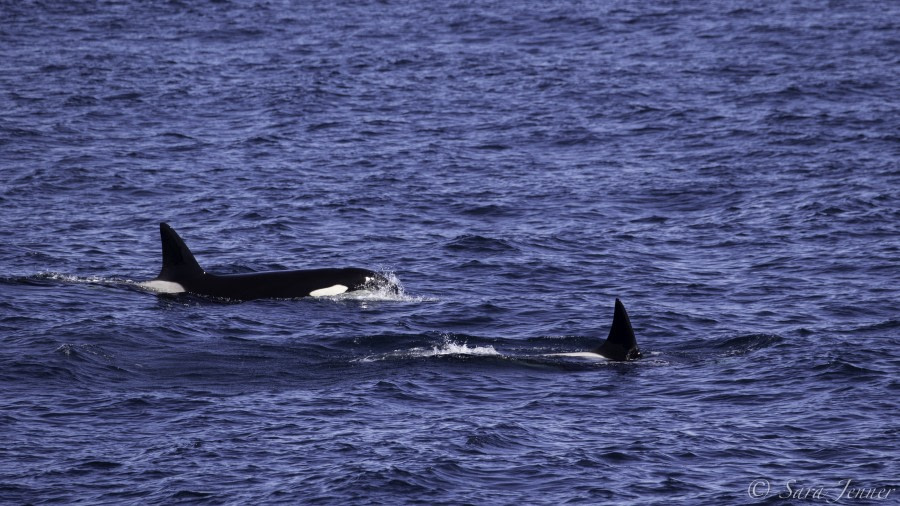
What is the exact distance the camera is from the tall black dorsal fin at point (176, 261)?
31484 mm

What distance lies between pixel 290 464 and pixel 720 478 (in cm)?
645

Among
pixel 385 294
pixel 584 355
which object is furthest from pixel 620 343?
pixel 385 294

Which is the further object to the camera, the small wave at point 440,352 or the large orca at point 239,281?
the large orca at point 239,281

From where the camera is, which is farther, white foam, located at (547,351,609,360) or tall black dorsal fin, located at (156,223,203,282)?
tall black dorsal fin, located at (156,223,203,282)

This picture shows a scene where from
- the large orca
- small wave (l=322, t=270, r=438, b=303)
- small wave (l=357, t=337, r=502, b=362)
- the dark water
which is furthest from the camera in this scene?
small wave (l=322, t=270, r=438, b=303)

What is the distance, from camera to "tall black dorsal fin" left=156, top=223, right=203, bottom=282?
31.5m

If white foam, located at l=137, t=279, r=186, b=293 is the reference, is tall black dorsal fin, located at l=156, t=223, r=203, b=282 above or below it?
above

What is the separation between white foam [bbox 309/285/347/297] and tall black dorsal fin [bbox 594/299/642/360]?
7402mm

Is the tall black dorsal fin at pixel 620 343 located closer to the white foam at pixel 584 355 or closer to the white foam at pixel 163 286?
the white foam at pixel 584 355

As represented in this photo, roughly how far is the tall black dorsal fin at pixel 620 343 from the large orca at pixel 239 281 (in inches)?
289

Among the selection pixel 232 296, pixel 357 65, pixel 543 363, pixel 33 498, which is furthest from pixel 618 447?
pixel 357 65

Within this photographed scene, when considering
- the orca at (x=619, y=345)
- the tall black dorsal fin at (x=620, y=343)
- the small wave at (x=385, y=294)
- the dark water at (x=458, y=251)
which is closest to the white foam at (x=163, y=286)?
the dark water at (x=458, y=251)

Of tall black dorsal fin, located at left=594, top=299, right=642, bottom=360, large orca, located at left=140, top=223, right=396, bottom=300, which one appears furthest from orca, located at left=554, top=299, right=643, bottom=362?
large orca, located at left=140, top=223, right=396, bottom=300

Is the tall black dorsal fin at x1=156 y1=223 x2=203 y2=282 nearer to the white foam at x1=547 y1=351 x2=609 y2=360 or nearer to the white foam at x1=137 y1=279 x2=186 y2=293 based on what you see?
the white foam at x1=137 y1=279 x2=186 y2=293
